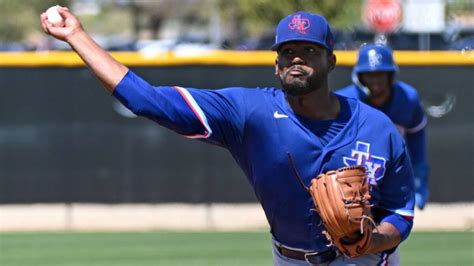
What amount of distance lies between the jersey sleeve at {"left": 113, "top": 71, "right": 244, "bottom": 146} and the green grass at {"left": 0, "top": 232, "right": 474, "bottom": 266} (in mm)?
4896

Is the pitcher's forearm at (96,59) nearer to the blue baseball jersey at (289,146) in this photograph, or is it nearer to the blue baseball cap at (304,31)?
the blue baseball jersey at (289,146)

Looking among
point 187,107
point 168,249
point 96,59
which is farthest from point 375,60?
point 96,59

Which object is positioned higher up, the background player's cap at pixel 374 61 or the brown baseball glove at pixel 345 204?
the background player's cap at pixel 374 61

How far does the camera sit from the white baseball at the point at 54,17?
4.09 metres

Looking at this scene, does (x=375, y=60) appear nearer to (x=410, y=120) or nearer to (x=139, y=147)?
(x=410, y=120)

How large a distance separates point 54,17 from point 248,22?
23506mm

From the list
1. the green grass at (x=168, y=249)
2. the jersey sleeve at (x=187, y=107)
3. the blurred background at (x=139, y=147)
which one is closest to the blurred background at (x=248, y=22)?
the blurred background at (x=139, y=147)

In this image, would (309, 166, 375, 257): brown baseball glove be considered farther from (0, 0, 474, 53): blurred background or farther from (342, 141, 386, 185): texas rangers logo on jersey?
(0, 0, 474, 53): blurred background

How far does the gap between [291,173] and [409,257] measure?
18.2 ft

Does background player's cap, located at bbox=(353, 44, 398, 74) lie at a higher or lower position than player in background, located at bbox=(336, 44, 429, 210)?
higher

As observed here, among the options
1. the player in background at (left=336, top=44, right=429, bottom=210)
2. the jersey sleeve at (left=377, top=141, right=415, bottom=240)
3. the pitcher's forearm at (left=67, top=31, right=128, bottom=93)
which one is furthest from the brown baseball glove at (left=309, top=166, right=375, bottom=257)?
the player in background at (left=336, top=44, right=429, bottom=210)

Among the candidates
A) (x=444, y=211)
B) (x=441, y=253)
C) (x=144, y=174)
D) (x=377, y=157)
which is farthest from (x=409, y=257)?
(x=377, y=157)

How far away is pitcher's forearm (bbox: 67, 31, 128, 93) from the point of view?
4.06m

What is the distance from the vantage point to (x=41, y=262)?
927 cm
